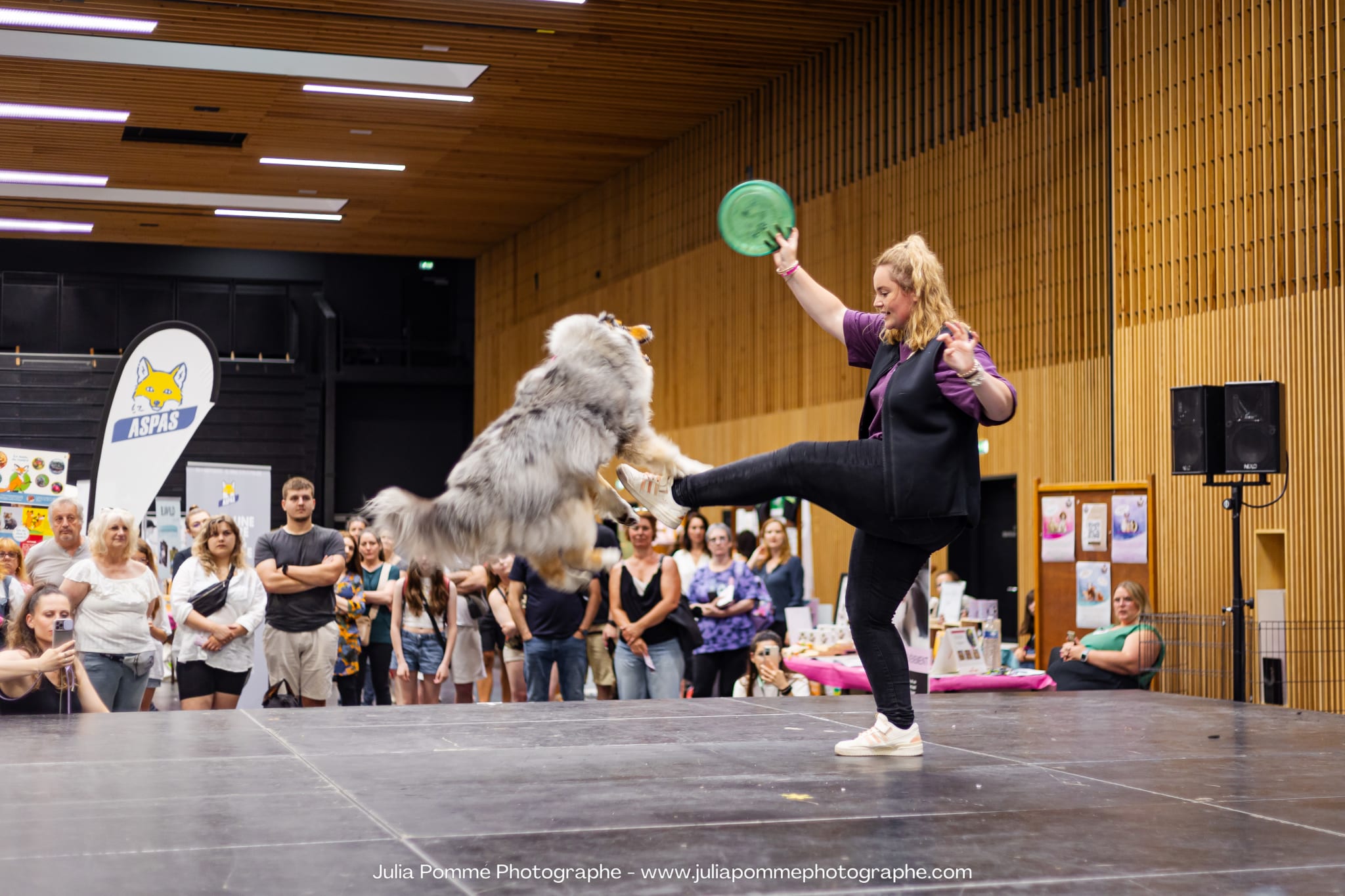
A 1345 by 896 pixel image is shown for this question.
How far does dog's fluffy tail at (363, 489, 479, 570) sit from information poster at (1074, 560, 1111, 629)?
18.9ft

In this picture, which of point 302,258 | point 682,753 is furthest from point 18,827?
point 302,258

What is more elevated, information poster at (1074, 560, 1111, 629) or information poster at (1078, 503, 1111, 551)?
information poster at (1078, 503, 1111, 551)

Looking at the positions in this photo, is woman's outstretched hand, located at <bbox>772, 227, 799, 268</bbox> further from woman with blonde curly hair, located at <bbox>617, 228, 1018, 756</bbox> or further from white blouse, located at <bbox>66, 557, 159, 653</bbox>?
white blouse, located at <bbox>66, 557, 159, 653</bbox>

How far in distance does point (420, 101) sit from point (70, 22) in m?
3.55

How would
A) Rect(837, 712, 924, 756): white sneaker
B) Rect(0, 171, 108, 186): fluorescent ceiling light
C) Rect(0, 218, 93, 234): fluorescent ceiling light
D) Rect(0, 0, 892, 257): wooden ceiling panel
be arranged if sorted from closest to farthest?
Rect(837, 712, 924, 756): white sneaker < Rect(0, 0, 892, 257): wooden ceiling panel < Rect(0, 171, 108, 186): fluorescent ceiling light < Rect(0, 218, 93, 234): fluorescent ceiling light

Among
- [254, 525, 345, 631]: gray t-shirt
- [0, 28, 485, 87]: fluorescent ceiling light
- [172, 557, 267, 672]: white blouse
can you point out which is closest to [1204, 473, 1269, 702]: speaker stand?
[254, 525, 345, 631]: gray t-shirt

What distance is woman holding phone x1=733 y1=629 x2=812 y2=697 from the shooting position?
7609mm

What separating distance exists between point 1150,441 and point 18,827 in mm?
7700

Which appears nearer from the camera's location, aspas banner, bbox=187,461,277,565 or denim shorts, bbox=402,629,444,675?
denim shorts, bbox=402,629,444,675

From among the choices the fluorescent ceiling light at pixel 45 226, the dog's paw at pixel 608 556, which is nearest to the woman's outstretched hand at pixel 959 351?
the dog's paw at pixel 608 556

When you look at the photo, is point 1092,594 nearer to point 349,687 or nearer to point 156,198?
point 349,687

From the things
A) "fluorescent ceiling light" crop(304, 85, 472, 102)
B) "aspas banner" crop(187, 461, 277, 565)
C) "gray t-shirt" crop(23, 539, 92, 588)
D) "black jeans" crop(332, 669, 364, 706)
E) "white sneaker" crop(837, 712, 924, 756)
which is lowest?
"black jeans" crop(332, 669, 364, 706)

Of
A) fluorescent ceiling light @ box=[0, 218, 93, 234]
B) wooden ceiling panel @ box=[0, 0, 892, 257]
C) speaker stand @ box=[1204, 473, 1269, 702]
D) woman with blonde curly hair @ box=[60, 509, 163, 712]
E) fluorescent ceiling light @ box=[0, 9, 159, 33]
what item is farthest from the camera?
fluorescent ceiling light @ box=[0, 218, 93, 234]

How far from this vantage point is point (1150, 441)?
909cm
